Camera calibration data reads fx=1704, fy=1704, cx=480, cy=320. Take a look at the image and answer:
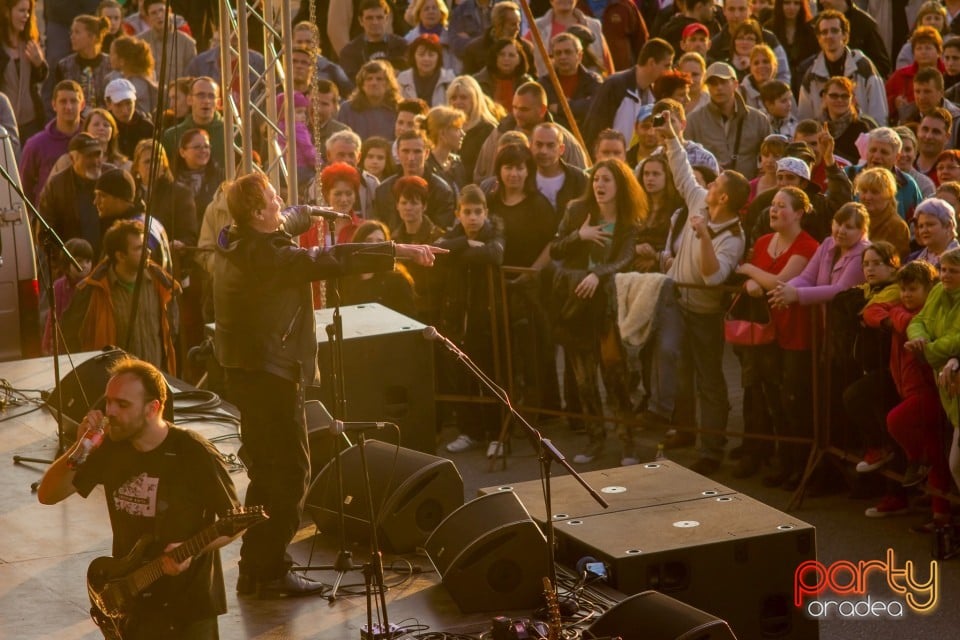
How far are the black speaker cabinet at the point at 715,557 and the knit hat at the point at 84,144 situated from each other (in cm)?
670

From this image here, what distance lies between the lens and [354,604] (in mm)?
7668

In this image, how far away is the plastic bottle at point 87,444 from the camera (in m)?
6.28

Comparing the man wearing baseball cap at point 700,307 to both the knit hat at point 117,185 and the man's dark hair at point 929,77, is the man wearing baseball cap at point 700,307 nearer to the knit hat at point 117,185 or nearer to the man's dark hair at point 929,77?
the man's dark hair at point 929,77

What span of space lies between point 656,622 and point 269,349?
2251 mm

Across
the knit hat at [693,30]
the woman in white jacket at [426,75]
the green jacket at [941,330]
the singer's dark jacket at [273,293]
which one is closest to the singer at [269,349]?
the singer's dark jacket at [273,293]

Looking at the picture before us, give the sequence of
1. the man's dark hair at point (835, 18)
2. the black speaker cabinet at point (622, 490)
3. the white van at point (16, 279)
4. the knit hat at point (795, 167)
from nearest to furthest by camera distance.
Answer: the black speaker cabinet at point (622, 490) < the knit hat at point (795, 167) < the white van at point (16, 279) < the man's dark hair at point (835, 18)

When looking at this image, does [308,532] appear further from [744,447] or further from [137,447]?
[744,447]

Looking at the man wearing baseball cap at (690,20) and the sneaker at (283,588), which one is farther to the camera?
the man wearing baseball cap at (690,20)

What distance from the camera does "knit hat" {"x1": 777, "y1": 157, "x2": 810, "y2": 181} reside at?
1104cm

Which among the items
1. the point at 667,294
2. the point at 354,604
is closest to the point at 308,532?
the point at 354,604

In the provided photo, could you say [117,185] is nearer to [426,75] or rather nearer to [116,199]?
[116,199]

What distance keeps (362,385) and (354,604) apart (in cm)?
227

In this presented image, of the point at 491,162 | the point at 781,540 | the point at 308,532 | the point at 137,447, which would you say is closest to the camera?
the point at 137,447

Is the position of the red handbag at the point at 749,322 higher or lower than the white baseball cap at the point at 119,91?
lower
